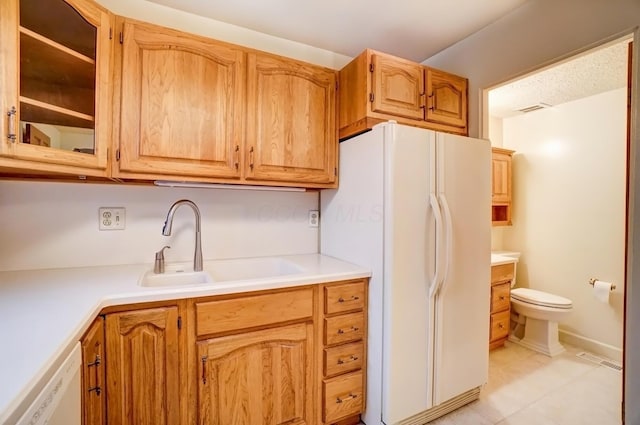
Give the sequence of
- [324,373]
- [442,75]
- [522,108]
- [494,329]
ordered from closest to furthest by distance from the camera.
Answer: [324,373] → [442,75] → [494,329] → [522,108]

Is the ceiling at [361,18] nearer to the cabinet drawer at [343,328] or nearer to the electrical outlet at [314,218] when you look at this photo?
the electrical outlet at [314,218]

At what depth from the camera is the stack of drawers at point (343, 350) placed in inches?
60.6

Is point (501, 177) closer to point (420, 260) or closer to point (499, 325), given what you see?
point (499, 325)

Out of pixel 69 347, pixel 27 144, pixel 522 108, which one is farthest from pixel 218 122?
pixel 522 108

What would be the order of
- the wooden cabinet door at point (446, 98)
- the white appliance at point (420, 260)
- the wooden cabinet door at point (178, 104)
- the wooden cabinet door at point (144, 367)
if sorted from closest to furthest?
the wooden cabinet door at point (144, 367)
the wooden cabinet door at point (178, 104)
the white appliance at point (420, 260)
the wooden cabinet door at point (446, 98)

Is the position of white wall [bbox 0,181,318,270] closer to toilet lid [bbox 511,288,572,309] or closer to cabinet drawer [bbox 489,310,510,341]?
cabinet drawer [bbox 489,310,510,341]

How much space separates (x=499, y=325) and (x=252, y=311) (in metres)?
2.29

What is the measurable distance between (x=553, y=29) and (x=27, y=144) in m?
2.41

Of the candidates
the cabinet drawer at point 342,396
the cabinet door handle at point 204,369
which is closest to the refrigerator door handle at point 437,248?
the cabinet drawer at point 342,396

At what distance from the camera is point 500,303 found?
2.57 meters

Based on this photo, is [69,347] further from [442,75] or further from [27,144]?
[442,75]

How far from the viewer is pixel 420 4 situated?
65.5 inches

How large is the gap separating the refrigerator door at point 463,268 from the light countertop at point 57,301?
A: 534 millimetres

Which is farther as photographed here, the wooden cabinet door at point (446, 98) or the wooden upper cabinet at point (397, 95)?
the wooden cabinet door at point (446, 98)
